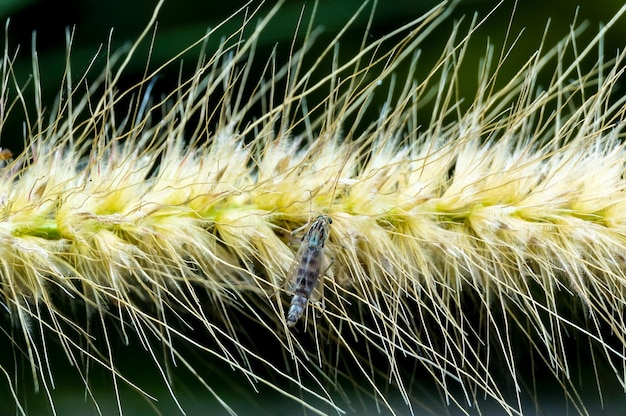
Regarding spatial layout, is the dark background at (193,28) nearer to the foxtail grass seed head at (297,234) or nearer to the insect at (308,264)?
the foxtail grass seed head at (297,234)

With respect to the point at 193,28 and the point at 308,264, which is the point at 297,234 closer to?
the point at 308,264

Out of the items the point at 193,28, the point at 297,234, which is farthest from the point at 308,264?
the point at 193,28

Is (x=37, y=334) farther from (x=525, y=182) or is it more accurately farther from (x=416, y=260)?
(x=525, y=182)

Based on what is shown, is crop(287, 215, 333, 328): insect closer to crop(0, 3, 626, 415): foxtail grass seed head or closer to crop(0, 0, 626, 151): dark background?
crop(0, 3, 626, 415): foxtail grass seed head

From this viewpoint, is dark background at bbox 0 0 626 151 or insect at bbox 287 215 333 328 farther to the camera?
dark background at bbox 0 0 626 151

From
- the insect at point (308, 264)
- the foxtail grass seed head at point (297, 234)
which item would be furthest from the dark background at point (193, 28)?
the insect at point (308, 264)

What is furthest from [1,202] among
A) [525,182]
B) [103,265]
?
[525,182]

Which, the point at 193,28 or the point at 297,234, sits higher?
the point at 193,28

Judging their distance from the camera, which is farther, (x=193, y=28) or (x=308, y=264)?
(x=193, y=28)

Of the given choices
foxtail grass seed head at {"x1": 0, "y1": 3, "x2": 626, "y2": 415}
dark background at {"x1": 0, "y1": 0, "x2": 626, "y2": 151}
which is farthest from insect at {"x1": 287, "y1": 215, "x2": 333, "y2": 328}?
dark background at {"x1": 0, "y1": 0, "x2": 626, "y2": 151}
